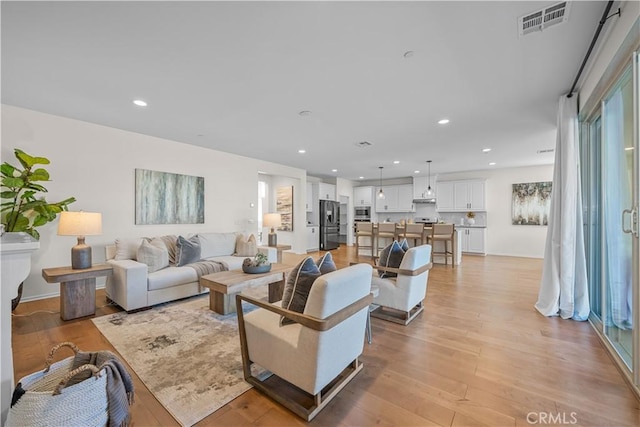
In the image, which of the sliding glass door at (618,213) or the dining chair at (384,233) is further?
the dining chair at (384,233)

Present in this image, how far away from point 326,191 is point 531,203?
19.6 ft

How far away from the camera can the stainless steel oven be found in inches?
401

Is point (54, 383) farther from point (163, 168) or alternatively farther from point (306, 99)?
point (163, 168)

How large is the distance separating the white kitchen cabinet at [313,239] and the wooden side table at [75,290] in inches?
235

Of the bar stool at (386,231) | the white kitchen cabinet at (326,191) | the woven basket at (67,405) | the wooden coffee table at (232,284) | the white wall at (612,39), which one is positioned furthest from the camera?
the white kitchen cabinet at (326,191)

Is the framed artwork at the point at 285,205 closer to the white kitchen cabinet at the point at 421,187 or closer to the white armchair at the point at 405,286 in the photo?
the white kitchen cabinet at the point at 421,187

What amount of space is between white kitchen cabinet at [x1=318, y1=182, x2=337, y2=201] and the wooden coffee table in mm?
5516

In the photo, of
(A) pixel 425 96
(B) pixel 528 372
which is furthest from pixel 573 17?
(B) pixel 528 372

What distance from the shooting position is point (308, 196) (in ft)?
29.1

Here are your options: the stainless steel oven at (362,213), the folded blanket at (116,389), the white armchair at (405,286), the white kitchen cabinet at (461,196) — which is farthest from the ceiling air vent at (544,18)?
the stainless steel oven at (362,213)

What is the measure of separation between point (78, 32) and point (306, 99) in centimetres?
204

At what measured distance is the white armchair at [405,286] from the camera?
2875 mm

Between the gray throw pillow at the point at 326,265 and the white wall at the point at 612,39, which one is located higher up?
the white wall at the point at 612,39

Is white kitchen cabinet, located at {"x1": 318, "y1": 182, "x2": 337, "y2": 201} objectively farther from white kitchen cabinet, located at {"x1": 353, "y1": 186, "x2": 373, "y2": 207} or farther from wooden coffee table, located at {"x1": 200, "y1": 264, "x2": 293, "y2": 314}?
wooden coffee table, located at {"x1": 200, "y1": 264, "x2": 293, "y2": 314}
